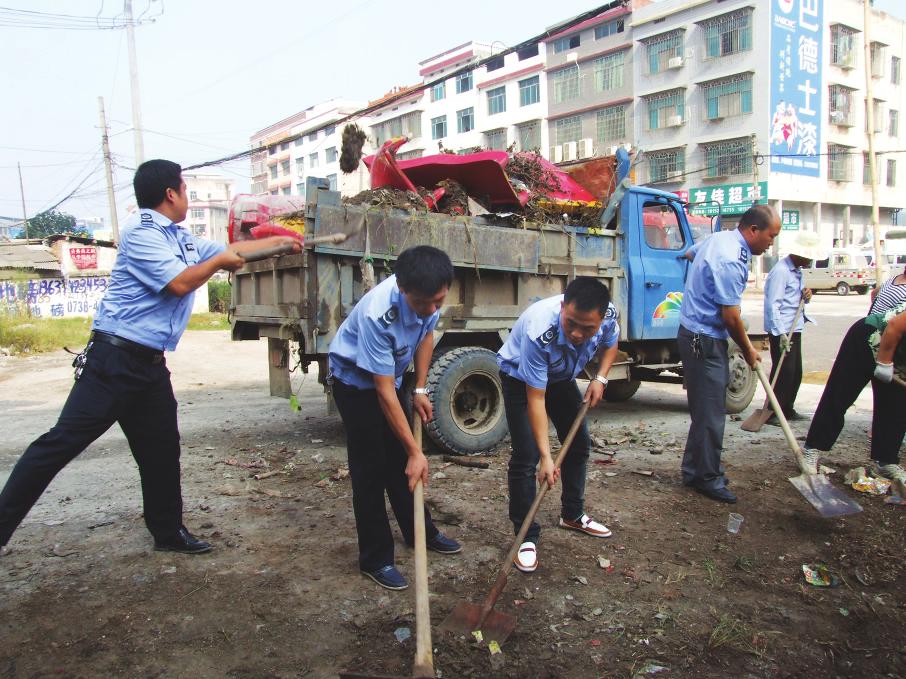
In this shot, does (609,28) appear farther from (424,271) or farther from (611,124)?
(424,271)

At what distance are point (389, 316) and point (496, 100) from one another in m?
38.4

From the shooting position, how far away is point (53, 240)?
2169 centimetres

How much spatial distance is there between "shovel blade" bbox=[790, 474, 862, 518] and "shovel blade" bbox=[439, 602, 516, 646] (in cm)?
221

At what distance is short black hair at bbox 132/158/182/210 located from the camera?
2.95 meters

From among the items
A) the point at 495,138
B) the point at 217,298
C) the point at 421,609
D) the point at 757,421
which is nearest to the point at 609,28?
the point at 495,138

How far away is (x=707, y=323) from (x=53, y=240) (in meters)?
23.3

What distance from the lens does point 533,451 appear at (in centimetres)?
322

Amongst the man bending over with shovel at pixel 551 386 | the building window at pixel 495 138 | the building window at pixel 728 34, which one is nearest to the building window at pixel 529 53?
the building window at pixel 495 138

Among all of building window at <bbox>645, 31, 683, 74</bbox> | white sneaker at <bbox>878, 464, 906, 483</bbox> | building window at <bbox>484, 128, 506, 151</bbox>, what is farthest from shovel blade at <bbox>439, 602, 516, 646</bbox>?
building window at <bbox>484, 128, 506, 151</bbox>

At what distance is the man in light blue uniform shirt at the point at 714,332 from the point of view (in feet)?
13.3

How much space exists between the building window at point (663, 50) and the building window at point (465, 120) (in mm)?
11573

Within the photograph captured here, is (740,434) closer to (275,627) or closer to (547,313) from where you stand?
(547,313)

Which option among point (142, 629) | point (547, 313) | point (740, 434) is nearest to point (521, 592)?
point (547, 313)

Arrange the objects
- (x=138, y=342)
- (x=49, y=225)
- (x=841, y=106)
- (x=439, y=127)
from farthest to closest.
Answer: (x=49, y=225), (x=439, y=127), (x=841, y=106), (x=138, y=342)
